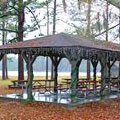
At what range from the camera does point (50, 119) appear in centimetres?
1135

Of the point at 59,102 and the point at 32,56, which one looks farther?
the point at 32,56

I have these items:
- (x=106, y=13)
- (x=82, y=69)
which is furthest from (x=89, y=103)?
(x=82, y=69)

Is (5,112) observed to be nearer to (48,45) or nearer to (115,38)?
(48,45)

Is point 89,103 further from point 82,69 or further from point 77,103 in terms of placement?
point 82,69

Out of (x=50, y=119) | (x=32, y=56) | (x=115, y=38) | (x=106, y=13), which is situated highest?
(x=106, y=13)

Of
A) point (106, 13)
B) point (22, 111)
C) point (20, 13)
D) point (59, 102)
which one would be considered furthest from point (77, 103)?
point (106, 13)

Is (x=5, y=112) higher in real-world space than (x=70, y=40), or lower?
lower

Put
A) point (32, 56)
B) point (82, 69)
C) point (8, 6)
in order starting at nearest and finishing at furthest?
point (32, 56), point (8, 6), point (82, 69)

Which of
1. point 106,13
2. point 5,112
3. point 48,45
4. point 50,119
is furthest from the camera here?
point 106,13

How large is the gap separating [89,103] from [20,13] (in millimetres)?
11900

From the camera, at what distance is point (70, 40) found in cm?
1495

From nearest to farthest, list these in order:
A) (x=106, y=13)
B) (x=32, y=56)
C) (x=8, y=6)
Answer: (x=32, y=56) → (x=8, y=6) → (x=106, y=13)

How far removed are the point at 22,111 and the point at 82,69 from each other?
81739mm

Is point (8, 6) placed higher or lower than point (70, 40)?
higher
